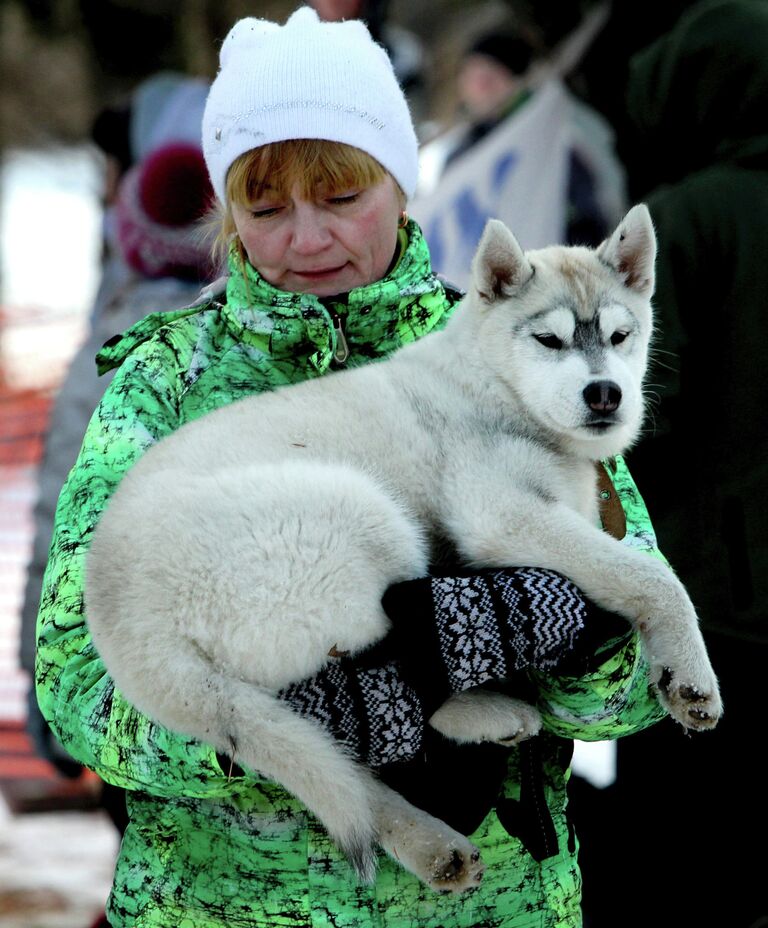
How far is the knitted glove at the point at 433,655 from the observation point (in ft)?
6.04

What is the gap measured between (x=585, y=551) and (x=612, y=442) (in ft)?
1.37

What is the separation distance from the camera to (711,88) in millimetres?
3496

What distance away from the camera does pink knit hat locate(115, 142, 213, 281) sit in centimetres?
412

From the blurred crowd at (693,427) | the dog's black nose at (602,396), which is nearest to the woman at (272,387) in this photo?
the dog's black nose at (602,396)

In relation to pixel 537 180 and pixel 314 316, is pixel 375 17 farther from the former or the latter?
pixel 314 316

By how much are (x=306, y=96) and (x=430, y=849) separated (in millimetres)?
1527

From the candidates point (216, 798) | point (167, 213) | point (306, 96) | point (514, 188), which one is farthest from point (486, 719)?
point (514, 188)

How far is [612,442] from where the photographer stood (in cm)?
236

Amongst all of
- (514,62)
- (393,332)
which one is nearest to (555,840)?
(393,332)

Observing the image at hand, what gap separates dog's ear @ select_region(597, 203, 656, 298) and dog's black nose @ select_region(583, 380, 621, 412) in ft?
1.27

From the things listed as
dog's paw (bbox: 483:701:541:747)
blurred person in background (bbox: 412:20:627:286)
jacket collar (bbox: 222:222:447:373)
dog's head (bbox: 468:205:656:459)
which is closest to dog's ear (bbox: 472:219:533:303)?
dog's head (bbox: 468:205:656:459)

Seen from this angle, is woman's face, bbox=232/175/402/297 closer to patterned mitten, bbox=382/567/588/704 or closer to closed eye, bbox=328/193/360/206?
closed eye, bbox=328/193/360/206

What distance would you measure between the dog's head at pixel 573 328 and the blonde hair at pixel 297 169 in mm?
331

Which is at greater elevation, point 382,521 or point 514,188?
point 382,521
